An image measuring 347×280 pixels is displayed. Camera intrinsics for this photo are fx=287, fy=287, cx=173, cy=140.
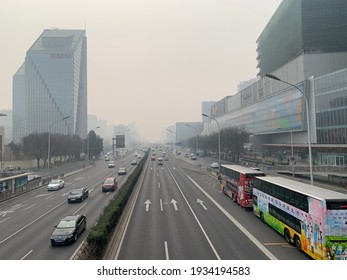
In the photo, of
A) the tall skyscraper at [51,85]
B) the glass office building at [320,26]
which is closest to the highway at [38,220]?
the glass office building at [320,26]

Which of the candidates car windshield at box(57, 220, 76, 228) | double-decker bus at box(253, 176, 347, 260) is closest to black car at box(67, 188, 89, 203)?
car windshield at box(57, 220, 76, 228)

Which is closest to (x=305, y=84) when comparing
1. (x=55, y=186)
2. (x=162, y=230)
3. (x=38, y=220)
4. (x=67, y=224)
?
(x=55, y=186)

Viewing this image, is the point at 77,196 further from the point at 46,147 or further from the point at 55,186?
the point at 46,147

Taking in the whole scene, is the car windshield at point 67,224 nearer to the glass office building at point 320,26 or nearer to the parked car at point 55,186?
the parked car at point 55,186

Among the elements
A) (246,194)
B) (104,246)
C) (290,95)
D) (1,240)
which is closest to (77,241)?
(104,246)

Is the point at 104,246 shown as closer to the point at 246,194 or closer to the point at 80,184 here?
the point at 246,194

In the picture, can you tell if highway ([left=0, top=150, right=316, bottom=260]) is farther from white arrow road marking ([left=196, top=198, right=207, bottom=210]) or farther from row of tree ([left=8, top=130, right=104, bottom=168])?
row of tree ([left=8, top=130, right=104, bottom=168])
